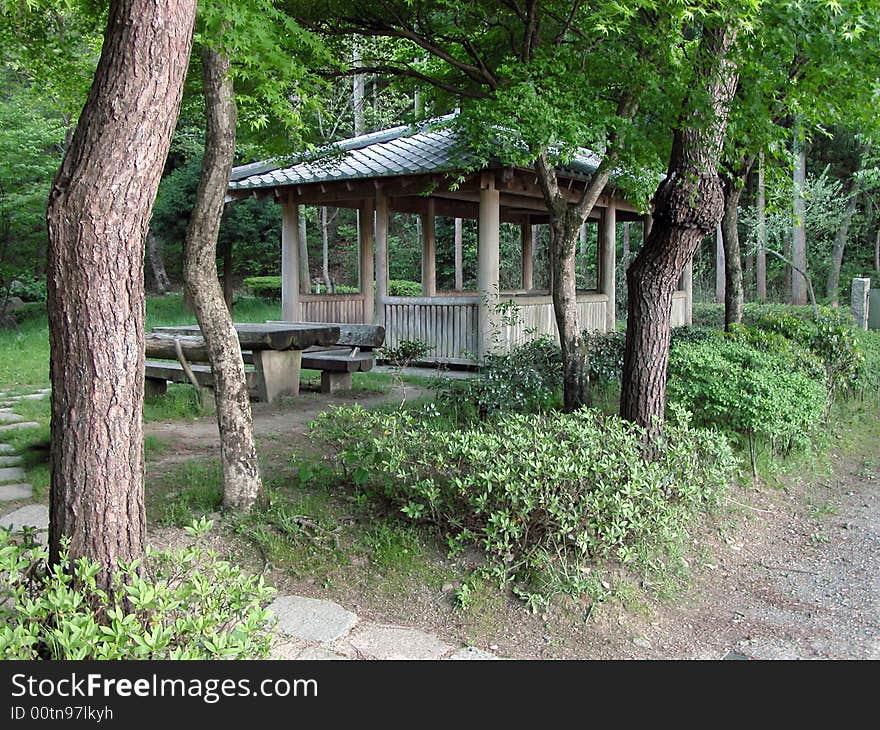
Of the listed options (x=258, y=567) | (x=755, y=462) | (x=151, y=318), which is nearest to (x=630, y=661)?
(x=258, y=567)

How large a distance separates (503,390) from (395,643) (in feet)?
13.1

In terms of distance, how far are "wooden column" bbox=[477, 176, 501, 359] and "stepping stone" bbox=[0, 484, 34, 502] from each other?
6.65 meters

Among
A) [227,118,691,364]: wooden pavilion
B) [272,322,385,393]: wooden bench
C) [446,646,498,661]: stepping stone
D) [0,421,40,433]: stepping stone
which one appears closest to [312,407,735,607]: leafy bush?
[446,646,498,661]: stepping stone

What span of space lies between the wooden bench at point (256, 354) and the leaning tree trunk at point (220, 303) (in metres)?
3.66

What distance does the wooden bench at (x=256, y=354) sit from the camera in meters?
8.86

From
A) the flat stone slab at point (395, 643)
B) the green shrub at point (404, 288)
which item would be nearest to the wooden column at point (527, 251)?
the green shrub at point (404, 288)

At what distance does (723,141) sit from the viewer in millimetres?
6297

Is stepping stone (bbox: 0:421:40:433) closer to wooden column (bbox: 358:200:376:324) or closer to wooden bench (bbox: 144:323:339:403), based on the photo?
wooden bench (bbox: 144:323:339:403)

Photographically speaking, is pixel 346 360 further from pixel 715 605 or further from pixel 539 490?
pixel 715 605

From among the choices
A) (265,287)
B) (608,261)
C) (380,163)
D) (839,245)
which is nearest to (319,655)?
(380,163)

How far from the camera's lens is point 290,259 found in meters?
13.5

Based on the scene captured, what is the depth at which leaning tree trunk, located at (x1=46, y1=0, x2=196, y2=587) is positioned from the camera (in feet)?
9.43

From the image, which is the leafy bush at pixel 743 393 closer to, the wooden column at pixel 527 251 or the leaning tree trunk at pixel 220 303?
the leaning tree trunk at pixel 220 303

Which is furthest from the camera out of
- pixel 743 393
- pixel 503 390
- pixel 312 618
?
pixel 503 390
